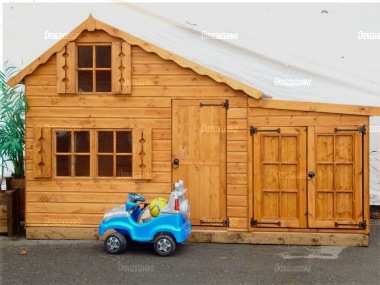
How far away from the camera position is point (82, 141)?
29.6 ft

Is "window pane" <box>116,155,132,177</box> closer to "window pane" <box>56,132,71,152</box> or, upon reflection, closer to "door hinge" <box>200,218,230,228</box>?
"window pane" <box>56,132,71,152</box>

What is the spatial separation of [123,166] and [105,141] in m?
0.52

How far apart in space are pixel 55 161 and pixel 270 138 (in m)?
3.59

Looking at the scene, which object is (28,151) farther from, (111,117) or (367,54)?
Answer: (367,54)

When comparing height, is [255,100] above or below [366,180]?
above

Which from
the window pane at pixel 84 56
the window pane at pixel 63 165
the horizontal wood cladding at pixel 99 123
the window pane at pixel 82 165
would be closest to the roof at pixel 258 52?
the window pane at pixel 84 56

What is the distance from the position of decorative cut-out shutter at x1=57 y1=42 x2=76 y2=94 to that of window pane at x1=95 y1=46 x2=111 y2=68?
403 mm

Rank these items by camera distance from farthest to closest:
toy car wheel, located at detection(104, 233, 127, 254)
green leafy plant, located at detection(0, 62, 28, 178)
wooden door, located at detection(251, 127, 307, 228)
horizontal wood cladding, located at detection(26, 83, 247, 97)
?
1. green leafy plant, located at detection(0, 62, 28, 178)
2. horizontal wood cladding, located at detection(26, 83, 247, 97)
3. wooden door, located at detection(251, 127, 307, 228)
4. toy car wheel, located at detection(104, 233, 127, 254)

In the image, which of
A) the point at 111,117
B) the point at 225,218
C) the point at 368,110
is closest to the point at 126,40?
the point at 111,117

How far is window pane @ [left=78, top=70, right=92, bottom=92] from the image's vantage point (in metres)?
9.02

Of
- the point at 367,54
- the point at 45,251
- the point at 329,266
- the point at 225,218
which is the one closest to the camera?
the point at 329,266

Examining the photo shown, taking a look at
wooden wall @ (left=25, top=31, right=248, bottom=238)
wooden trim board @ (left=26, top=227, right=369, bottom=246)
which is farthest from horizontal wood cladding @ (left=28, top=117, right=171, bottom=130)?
wooden trim board @ (left=26, top=227, right=369, bottom=246)

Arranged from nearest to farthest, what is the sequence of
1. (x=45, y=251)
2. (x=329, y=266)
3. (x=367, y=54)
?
(x=329, y=266), (x=45, y=251), (x=367, y=54)

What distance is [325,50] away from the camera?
11008 millimetres
